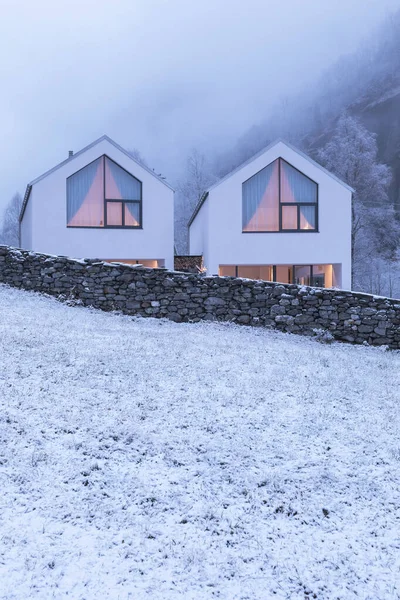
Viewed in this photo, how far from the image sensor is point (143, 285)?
13.0 metres

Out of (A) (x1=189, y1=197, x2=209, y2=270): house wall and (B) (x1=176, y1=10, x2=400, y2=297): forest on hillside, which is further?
(B) (x1=176, y1=10, x2=400, y2=297): forest on hillside

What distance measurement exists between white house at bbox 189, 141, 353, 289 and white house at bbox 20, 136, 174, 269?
239cm

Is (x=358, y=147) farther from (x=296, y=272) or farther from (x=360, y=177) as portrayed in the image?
(x=296, y=272)

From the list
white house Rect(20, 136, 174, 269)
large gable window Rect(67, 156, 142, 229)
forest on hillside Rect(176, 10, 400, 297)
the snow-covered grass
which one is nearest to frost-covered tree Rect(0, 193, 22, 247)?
forest on hillside Rect(176, 10, 400, 297)

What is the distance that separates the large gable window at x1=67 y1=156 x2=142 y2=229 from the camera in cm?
1833

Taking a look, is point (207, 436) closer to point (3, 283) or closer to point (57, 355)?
point (57, 355)

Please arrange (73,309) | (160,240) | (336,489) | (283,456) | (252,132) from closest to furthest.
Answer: (336,489) → (283,456) → (73,309) → (160,240) → (252,132)

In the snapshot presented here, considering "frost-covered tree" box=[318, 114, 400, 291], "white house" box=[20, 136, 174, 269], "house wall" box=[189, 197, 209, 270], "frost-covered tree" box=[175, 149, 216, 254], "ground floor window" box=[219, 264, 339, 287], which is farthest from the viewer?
"frost-covered tree" box=[175, 149, 216, 254]

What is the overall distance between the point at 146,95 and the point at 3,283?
177 metres

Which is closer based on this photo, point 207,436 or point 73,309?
point 207,436

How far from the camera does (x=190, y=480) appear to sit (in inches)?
170

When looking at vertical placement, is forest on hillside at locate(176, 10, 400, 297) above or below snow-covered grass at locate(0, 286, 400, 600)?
above

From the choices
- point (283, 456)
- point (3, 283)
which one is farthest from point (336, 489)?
point (3, 283)

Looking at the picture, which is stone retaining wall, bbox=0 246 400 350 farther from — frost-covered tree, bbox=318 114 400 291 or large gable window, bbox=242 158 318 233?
frost-covered tree, bbox=318 114 400 291
